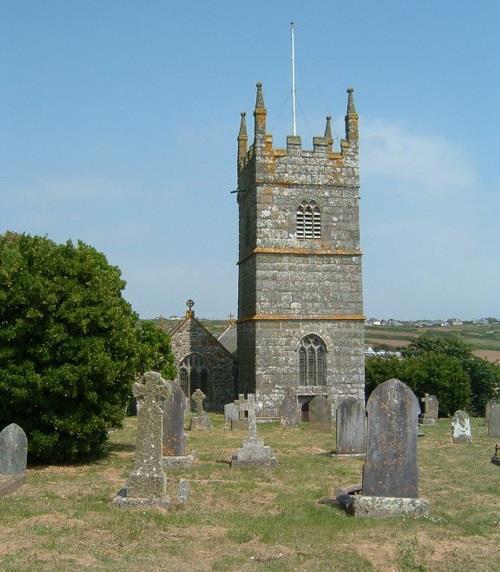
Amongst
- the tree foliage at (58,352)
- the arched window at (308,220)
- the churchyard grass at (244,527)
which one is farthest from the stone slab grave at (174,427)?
the arched window at (308,220)

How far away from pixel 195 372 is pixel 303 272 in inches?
326

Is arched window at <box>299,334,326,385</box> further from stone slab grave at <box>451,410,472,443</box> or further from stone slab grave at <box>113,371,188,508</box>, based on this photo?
stone slab grave at <box>113,371,188,508</box>

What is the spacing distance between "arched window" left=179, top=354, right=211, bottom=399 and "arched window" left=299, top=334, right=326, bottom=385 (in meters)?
6.29

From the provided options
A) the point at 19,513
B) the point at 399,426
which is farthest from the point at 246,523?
the point at 19,513

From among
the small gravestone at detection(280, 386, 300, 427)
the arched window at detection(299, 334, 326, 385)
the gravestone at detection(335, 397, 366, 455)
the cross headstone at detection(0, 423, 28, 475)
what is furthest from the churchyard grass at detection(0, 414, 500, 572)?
the arched window at detection(299, 334, 326, 385)

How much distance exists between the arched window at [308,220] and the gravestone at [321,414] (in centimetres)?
847

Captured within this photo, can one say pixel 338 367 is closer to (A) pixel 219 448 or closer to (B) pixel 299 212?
(B) pixel 299 212

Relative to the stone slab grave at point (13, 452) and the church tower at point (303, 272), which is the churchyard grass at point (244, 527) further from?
the church tower at point (303, 272)

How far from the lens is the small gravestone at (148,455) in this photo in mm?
10219

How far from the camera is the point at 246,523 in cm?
952

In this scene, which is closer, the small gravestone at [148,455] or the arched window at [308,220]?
the small gravestone at [148,455]

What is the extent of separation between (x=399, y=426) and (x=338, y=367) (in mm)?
20387

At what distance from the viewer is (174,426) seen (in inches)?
584

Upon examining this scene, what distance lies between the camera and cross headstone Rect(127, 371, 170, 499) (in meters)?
10.2
